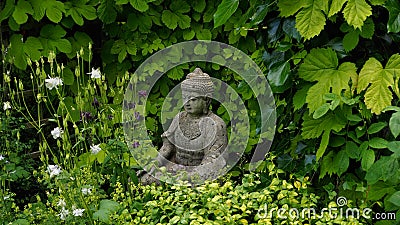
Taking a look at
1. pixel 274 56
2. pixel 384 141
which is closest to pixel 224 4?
pixel 274 56

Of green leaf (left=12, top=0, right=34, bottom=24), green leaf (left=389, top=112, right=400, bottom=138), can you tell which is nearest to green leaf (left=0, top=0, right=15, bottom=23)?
green leaf (left=12, top=0, right=34, bottom=24)

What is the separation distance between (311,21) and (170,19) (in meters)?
1.90

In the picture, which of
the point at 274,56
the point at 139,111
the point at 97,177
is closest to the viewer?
the point at 274,56

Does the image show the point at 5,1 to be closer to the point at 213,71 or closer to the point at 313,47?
the point at 213,71

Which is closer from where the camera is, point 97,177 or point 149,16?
point 97,177

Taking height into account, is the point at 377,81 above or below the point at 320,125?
above

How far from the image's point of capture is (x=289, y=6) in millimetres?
2111

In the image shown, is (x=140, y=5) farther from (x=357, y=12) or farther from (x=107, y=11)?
(x=357, y=12)

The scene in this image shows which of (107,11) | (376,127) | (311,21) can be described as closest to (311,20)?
(311,21)

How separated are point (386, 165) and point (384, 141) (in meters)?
0.11

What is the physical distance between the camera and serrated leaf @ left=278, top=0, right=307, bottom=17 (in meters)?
2.09

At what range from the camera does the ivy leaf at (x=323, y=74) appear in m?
2.10

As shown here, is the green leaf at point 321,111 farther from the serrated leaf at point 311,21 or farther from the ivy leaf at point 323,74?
the serrated leaf at point 311,21

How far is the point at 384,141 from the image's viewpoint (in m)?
2.11
